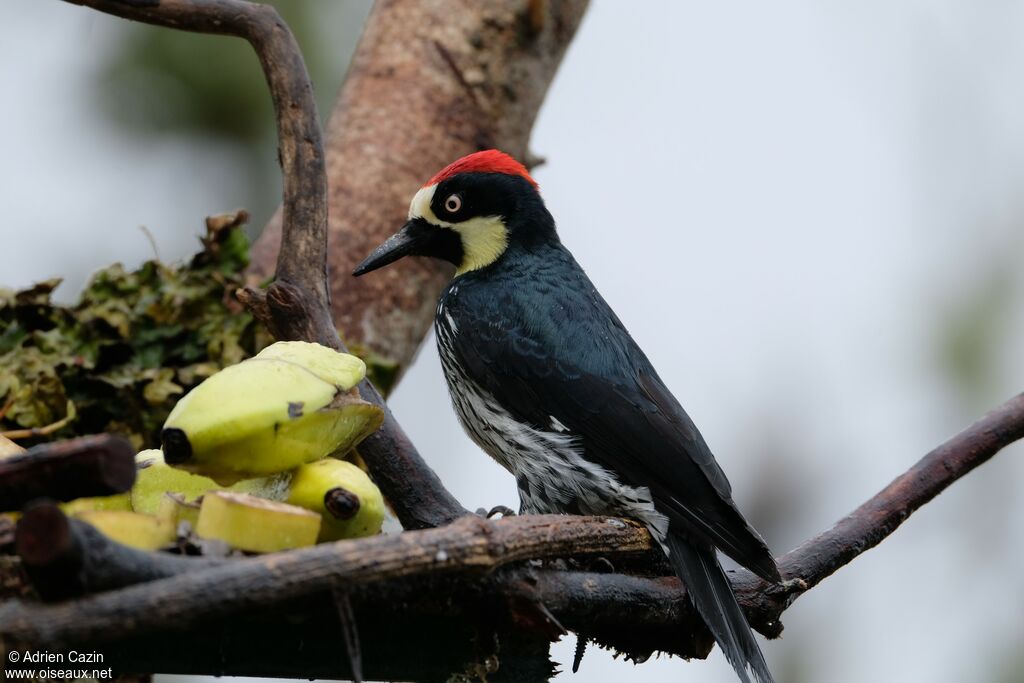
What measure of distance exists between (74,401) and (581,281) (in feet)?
5.40

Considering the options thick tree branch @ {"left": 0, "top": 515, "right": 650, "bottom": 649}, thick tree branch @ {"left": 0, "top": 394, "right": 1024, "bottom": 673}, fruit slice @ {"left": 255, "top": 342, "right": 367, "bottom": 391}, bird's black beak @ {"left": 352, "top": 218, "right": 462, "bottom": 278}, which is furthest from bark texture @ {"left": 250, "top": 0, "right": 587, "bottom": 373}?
thick tree branch @ {"left": 0, "top": 515, "right": 650, "bottom": 649}

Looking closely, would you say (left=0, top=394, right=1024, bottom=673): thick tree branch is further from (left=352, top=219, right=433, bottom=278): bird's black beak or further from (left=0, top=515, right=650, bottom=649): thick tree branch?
(left=352, top=219, right=433, bottom=278): bird's black beak

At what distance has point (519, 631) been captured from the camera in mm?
2301

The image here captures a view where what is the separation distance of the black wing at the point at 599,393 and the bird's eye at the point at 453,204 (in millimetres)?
318

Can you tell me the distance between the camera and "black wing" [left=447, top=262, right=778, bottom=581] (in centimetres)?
300

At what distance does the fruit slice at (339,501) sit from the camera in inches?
90.7

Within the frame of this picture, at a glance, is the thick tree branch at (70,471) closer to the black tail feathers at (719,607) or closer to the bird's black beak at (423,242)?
the black tail feathers at (719,607)

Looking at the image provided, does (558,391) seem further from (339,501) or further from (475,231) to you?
(339,501)

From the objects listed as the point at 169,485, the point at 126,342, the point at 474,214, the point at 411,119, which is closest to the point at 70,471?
the point at 169,485

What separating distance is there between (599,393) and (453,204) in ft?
3.05

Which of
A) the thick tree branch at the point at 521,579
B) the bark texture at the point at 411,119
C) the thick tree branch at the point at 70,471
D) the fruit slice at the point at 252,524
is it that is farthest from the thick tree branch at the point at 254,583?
the bark texture at the point at 411,119

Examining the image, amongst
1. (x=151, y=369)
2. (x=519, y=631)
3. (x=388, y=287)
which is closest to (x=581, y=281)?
(x=388, y=287)

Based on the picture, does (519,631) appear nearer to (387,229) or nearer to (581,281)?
(581,281)

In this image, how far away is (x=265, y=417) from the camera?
2.28 meters
